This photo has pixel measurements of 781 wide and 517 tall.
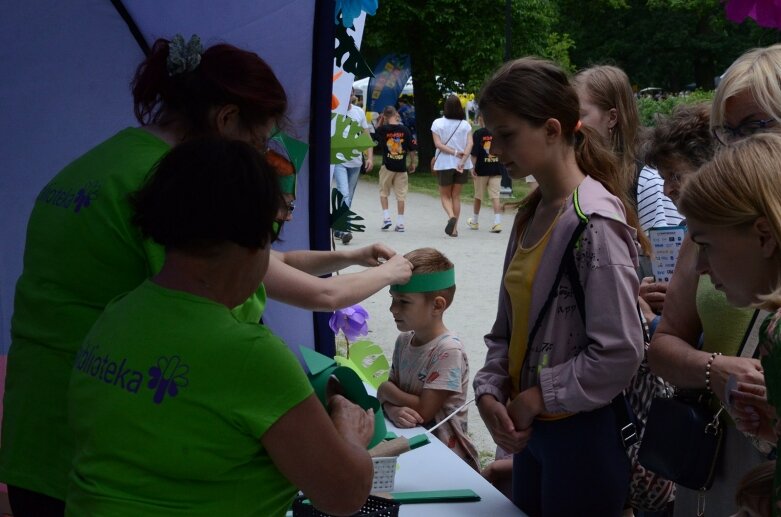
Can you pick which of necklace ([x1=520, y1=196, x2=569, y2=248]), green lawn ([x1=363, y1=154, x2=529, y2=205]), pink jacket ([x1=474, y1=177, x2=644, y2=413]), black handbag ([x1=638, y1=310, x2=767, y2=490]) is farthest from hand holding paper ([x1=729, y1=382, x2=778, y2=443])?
green lawn ([x1=363, y1=154, x2=529, y2=205])

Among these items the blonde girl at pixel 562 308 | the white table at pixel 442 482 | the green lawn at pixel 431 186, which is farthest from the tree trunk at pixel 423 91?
the blonde girl at pixel 562 308

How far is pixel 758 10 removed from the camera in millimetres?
1640

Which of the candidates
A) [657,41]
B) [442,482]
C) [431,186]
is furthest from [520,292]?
[657,41]

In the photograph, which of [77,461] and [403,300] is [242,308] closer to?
[77,461]

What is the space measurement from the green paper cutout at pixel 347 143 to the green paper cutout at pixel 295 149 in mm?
387

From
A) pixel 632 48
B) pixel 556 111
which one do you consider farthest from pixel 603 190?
pixel 632 48

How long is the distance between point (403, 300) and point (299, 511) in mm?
1185

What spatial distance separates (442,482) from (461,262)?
7.64 metres

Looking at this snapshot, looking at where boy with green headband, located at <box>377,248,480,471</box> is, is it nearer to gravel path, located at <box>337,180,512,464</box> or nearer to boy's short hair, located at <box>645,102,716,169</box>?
boy's short hair, located at <box>645,102,716,169</box>

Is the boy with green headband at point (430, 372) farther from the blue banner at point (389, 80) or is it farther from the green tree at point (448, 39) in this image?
the green tree at point (448, 39)

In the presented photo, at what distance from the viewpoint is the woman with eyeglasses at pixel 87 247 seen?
1701 millimetres

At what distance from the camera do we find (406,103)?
26891 millimetres

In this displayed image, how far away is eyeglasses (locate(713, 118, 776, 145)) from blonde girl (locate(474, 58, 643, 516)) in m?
0.26

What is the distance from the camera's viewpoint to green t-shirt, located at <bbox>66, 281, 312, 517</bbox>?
1.29 m
